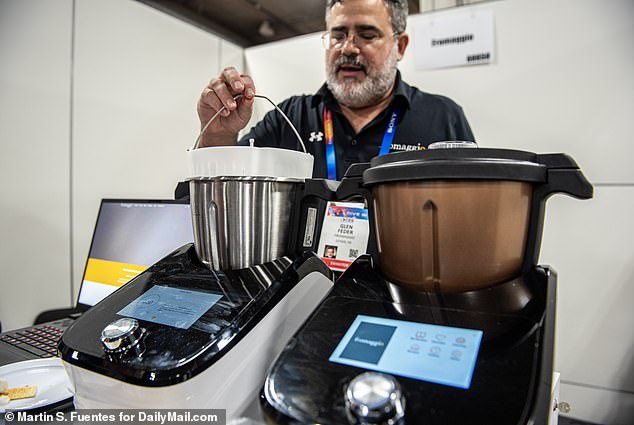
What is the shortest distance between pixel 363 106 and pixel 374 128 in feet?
0.33

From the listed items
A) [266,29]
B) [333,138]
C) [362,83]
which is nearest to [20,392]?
[333,138]

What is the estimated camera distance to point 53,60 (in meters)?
1.81

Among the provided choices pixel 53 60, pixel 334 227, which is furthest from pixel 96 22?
pixel 334 227

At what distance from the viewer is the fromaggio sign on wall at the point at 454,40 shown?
6.25ft

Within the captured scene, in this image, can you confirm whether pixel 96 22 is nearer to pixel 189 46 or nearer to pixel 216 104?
pixel 189 46

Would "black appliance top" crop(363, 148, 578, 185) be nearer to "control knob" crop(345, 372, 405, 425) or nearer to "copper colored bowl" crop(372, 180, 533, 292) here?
"copper colored bowl" crop(372, 180, 533, 292)

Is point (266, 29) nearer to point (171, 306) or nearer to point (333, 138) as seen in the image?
point (333, 138)

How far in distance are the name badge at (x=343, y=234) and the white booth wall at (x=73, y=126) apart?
100cm

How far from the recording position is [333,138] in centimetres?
154

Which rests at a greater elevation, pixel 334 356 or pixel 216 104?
pixel 216 104

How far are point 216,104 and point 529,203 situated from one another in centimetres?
58

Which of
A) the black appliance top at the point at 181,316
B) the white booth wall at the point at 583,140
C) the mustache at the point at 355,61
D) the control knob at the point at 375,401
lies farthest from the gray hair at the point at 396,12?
the control knob at the point at 375,401

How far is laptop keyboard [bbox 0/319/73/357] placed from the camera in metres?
0.80

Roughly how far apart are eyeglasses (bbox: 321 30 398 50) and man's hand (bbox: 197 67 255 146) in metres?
0.77
